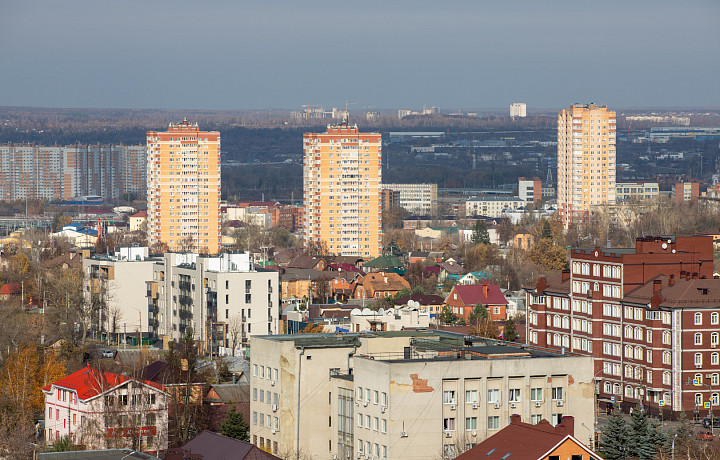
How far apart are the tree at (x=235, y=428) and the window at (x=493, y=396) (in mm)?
4580

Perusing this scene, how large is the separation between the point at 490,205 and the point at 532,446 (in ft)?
411

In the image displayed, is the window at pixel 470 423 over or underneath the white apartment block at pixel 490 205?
underneath

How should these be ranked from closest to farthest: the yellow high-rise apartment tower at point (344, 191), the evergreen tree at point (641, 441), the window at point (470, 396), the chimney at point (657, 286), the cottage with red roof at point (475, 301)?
the window at point (470, 396) → the evergreen tree at point (641, 441) → the chimney at point (657, 286) → the cottage with red roof at point (475, 301) → the yellow high-rise apartment tower at point (344, 191)

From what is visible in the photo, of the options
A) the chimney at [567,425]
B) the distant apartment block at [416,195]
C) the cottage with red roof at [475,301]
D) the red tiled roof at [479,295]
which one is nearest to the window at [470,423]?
the chimney at [567,425]

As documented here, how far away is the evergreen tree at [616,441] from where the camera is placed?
25.5 meters

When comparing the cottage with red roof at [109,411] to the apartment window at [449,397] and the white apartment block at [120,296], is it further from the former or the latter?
the white apartment block at [120,296]

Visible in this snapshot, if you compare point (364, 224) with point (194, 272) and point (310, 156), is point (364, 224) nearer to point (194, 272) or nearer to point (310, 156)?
point (310, 156)

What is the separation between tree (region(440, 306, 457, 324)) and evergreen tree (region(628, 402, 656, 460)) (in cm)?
2422

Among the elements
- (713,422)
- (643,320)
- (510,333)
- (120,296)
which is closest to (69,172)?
(120,296)

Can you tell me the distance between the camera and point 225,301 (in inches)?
1817

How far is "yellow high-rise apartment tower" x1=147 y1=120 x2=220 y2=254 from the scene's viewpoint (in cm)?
9375

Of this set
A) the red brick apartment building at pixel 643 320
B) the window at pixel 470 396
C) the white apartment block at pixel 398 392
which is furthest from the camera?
the red brick apartment building at pixel 643 320

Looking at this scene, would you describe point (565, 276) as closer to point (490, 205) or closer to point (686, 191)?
point (686, 191)

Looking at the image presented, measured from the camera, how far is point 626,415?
116 feet
